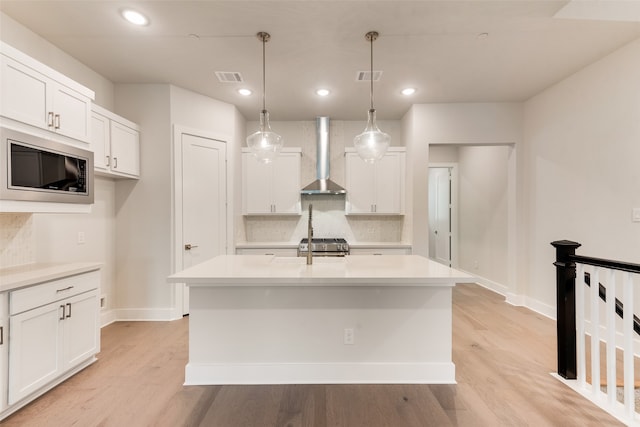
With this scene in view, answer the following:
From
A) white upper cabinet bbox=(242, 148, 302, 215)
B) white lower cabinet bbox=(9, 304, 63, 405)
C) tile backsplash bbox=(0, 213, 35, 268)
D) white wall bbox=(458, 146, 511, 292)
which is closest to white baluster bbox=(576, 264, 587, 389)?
white wall bbox=(458, 146, 511, 292)

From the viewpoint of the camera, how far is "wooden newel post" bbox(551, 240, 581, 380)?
7.25 feet

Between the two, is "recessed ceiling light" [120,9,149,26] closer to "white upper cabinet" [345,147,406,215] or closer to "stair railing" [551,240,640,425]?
"white upper cabinet" [345,147,406,215]

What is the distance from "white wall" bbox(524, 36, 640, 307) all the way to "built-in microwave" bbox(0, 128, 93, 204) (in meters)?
4.89

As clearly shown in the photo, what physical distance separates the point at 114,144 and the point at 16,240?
4.10 ft

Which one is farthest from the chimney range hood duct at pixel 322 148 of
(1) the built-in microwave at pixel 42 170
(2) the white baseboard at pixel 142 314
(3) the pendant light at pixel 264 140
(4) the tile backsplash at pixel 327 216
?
(1) the built-in microwave at pixel 42 170

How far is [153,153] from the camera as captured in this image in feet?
11.5

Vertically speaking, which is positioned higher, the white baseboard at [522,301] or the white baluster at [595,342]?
the white baluster at [595,342]

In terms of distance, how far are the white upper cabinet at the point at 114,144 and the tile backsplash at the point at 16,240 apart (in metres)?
0.74

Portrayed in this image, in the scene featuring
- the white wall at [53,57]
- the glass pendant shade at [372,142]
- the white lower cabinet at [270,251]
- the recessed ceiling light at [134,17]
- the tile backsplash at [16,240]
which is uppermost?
the recessed ceiling light at [134,17]

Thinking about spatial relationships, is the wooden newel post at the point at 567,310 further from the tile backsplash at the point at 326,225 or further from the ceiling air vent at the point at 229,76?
the ceiling air vent at the point at 229,76

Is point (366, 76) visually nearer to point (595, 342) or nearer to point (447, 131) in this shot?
point (447, 131)

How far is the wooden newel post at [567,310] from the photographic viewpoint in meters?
2.21

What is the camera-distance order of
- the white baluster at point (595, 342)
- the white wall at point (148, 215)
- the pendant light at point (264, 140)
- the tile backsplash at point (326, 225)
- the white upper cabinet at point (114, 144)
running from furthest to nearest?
the tile backsplash at point (326, 225) → the white wall at point (148, 215) → the white upper cabinet at point (114, 144) → the pendant light at point (264, 140) → the white baluster at point (595, 342)

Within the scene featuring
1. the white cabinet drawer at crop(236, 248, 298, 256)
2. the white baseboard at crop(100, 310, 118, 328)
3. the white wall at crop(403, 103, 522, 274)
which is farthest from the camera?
the white cabinet drawer at crop(236, 248, 298, 256)
